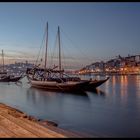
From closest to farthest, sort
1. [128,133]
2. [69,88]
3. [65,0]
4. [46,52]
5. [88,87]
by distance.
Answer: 1. [65,0]
2. [128,133]
3. [69,88]
4. [88,87]
5. [46,52]

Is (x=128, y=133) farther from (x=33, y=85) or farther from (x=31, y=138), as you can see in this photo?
(x=33, y=85)

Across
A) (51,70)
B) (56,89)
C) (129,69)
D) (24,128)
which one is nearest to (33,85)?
(51,70)

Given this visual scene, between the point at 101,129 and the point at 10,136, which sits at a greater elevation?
the point at 10,136

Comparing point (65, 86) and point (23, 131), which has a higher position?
point (23, 131)

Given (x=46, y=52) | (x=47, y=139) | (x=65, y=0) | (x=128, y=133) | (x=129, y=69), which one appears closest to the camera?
(x=47, y=139)

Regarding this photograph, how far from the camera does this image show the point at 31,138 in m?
4.39

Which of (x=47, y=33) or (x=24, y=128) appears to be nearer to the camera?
(x=24, y=128)

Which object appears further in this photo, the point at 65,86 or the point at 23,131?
the point at 65,86

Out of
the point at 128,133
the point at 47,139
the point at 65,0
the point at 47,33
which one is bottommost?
the point at 128,133

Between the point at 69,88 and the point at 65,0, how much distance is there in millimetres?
28938

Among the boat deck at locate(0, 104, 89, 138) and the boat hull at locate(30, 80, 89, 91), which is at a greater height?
the boat deck at locate(0, 104, 89, 138)

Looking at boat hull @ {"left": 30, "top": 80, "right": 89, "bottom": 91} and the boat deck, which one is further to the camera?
boat hull @ {"left": 30, "top": 80, "right": 89, "bottom": 91}

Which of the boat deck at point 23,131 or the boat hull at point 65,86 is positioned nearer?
the boat deck at point 23,131

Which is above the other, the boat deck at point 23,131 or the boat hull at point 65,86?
the boat deck at point 23,131
